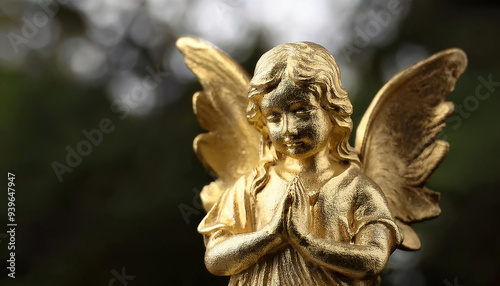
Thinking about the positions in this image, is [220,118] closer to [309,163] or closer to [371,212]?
[309,163]

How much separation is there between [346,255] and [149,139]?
1.88 m

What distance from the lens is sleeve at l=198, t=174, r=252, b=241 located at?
2.29m

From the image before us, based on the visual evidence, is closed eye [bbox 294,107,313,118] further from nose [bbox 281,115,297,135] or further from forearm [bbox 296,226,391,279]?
forearm [bbox 296,226,391,279]

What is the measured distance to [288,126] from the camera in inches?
86.0

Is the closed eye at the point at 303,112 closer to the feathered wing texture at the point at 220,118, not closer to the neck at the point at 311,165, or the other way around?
the neck at the point at 311,165

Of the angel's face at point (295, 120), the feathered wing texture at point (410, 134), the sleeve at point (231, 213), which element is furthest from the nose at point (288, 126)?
the feathered wing texture at point (410, 134)

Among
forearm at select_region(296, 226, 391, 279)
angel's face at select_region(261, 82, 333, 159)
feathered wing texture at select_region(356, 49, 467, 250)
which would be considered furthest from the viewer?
feathered wing texture at select_region(356, 49, 467, 250)

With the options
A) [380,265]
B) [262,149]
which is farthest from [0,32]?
[380,265]

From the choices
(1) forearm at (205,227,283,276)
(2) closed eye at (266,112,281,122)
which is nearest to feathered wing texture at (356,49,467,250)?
(2) closed eye at (266,112,281,122)

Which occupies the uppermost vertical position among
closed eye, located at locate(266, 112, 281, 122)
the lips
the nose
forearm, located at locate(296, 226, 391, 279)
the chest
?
closed eye, located at locate(266, 112, 281, 122)

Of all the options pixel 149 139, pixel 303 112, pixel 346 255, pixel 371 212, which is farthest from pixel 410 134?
pixel 149 139

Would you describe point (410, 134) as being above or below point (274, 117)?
below

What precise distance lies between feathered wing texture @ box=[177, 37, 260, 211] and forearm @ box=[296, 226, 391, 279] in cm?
67

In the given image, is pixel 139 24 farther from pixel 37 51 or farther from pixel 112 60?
pixel 37 51
